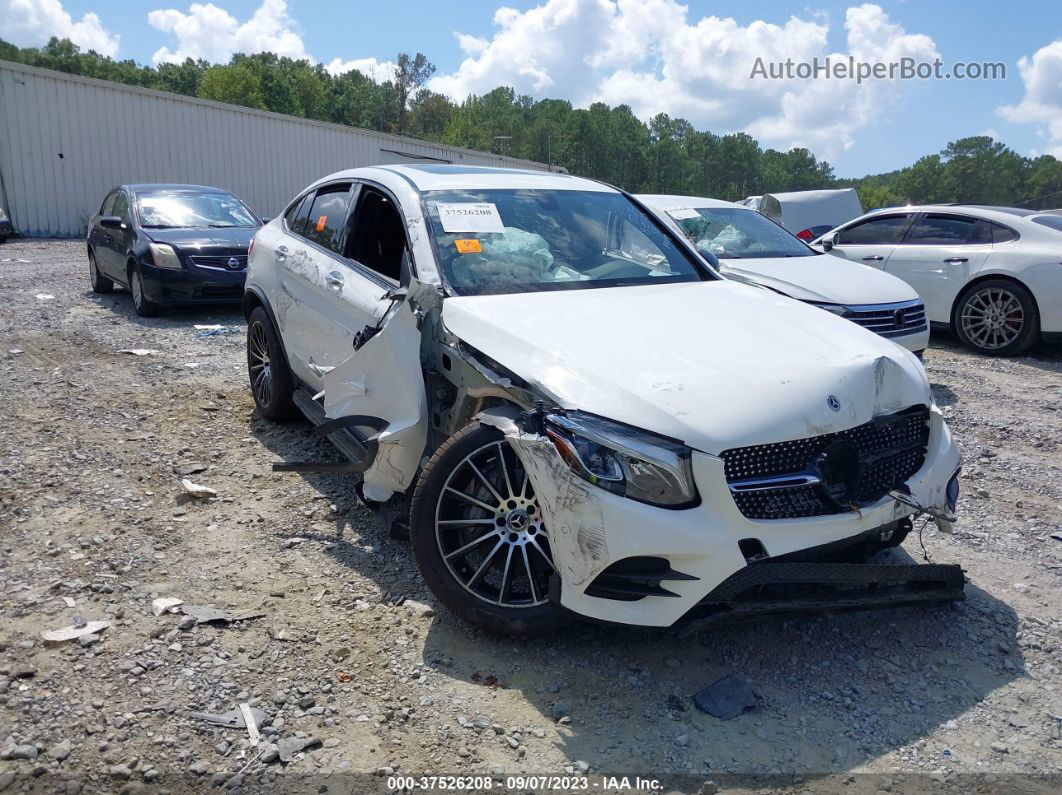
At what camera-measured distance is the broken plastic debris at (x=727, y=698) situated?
2.91 m

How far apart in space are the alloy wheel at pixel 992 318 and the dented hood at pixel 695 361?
21.2ft

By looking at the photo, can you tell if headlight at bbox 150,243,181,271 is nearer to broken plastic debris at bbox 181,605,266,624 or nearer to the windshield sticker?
the windshield sticker

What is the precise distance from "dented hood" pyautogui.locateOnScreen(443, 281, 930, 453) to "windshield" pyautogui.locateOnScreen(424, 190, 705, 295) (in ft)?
0.58

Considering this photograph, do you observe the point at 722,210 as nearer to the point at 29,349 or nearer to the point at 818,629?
the point at 818,629

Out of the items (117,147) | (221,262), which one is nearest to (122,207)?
(221,262)

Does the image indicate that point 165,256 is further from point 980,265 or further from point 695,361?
point 980,265

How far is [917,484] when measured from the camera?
131 inches

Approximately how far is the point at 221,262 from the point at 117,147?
16.1 m

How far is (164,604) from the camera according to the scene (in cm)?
351

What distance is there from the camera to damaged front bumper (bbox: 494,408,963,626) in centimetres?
278

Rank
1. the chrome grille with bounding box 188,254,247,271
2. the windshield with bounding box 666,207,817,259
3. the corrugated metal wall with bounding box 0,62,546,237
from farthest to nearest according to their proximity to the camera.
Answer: the corrugated metal wall with bounding box 0,62,546,237 < the chrome grille with bounding box 188,254,247,271 < the windshield with bounding box 666,207,817,259

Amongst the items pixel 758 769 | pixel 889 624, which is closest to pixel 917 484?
pixel 889 624

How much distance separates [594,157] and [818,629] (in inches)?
4167

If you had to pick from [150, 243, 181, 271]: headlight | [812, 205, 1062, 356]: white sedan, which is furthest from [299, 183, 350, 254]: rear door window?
[812, 205, 1062, 356]: white sedan
